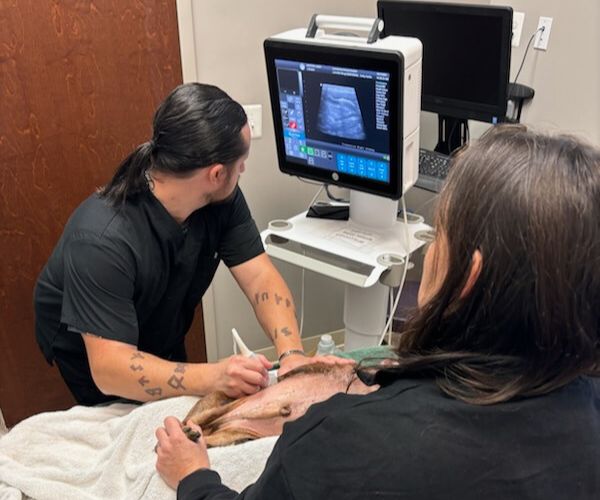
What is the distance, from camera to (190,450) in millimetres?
1031

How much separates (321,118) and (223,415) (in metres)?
0.88

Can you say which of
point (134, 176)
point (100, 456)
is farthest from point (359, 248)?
point (100, 456)

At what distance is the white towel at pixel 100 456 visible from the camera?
1059mm

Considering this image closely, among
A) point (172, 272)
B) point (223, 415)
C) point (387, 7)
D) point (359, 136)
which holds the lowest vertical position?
point (223, 415)

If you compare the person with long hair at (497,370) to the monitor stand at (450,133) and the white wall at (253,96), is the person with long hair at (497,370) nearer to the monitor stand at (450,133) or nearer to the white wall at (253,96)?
the white wall at (253,96)

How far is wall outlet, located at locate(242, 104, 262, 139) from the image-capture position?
2.04 m

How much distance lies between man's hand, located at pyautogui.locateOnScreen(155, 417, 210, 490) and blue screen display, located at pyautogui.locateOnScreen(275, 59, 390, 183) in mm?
905

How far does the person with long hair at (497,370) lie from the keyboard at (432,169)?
50.8 inches

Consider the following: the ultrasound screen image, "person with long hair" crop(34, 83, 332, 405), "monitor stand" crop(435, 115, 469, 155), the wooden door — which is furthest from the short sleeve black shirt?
"monitor stand" crop(435, 115, 469, 155)

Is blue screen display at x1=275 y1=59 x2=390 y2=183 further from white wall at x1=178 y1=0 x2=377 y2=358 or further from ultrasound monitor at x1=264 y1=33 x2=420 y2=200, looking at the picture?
white wall at x1=178 y1=0 x2=377 y2=358

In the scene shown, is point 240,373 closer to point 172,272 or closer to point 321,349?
point 172,272

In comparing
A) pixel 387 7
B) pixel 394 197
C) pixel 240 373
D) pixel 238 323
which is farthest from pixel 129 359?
pixel 387 7

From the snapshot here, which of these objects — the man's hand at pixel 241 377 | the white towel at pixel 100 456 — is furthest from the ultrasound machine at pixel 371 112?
the white towel at pixel 100 456

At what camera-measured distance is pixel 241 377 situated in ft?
4.06
